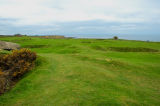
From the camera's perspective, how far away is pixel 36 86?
7.32 m

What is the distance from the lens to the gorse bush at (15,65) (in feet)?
28.9

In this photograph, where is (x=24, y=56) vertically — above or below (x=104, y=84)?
above

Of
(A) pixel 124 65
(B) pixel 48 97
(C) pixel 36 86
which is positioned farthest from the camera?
(A) pixel 124 65

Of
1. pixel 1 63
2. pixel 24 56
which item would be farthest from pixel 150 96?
pixel 1 63

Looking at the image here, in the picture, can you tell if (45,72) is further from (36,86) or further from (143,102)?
(143,102)

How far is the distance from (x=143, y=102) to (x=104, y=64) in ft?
21.9

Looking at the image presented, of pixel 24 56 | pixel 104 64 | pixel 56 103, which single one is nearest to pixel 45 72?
pixel 24 56

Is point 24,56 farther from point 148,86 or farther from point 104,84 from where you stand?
point 148,86

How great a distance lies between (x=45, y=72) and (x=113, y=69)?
619 centimetres

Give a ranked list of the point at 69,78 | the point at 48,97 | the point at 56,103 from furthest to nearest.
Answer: the point at 69,78
the point at 48,97
the point at 56,103

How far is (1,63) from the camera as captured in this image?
1066 cm

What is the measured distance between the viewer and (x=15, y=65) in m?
9.60

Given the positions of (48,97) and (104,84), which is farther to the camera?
(104,84)

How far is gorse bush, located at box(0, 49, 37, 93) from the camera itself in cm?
880
